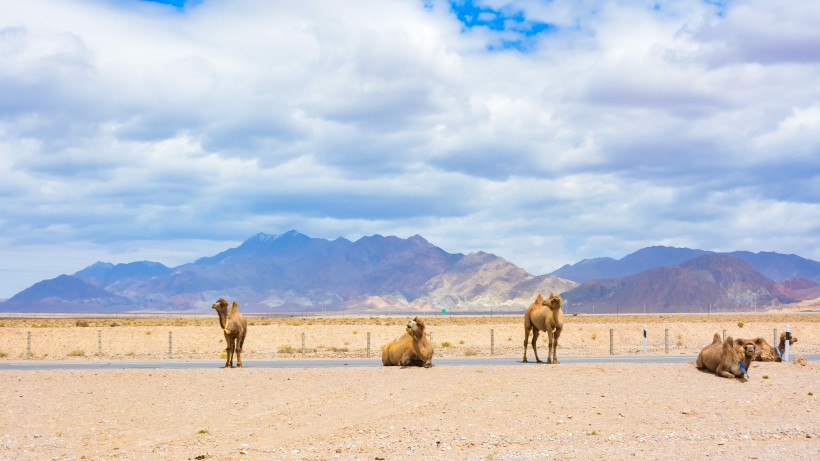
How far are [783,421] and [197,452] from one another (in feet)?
36.5

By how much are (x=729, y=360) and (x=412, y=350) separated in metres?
9.26

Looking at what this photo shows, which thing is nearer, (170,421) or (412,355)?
(170,421)

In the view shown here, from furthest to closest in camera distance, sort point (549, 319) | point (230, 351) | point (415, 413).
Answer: point (230, 351) < point (549, 319) < point (415, 413)

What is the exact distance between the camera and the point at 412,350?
2731 cm

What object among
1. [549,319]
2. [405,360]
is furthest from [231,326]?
[549,319]

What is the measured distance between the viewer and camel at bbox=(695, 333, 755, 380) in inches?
896

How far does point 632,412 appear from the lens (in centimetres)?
1803

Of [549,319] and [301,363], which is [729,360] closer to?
[549,319]

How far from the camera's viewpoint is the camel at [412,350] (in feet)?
88.4

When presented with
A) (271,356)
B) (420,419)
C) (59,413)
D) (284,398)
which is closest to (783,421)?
(420,419)

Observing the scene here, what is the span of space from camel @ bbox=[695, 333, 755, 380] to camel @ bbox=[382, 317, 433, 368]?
8.02 m

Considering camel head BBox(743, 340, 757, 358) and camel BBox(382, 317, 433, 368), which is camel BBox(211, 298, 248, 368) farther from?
camel head BBox(743, 340, 757, 358)

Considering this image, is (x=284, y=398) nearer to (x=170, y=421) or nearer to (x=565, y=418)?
(x=170, y=421)

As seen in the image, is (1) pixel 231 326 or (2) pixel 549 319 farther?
(2) pixel 549 319
